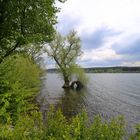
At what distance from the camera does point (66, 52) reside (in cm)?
6219

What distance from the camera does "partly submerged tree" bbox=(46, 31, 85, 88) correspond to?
6216cm

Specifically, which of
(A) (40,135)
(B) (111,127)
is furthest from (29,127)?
(B) (111,127)

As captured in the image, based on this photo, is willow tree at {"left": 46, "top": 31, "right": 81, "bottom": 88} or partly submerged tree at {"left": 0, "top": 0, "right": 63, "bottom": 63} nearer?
partly submerged tree at {"left": 0, "top": 0, "right": 63, "bottom": 63}

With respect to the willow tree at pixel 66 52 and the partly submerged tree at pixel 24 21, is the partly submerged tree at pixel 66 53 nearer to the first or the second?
the willow tree at pixel 66 52

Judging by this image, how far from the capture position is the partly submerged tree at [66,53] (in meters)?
62.2

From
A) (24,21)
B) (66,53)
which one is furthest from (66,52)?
(24,21)

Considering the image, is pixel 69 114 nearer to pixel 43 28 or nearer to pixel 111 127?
pixel 43 28

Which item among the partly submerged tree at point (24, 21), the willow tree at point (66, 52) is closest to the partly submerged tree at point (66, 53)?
the willow tree at point (66, 52)

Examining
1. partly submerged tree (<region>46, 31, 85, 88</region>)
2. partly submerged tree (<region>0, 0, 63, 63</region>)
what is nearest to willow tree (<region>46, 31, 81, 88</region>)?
partly submerged tree (<region>46, 31, 85, 88</region>)

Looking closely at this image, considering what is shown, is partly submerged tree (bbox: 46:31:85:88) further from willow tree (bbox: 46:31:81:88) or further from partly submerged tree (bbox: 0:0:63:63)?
partly submerged tree (bbox: 0:0:63:63)

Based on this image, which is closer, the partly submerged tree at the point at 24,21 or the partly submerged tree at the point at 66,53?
the partly submerged tree at the point at 24,21

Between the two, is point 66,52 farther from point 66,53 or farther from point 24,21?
point 24,21

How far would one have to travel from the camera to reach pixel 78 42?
62.7 metres

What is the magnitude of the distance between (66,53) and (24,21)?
4515 cm
